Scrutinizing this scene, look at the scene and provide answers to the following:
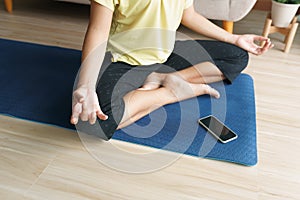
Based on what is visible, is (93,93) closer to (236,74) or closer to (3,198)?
(3,198)

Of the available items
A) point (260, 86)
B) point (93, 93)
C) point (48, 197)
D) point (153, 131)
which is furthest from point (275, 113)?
point (48, 197)

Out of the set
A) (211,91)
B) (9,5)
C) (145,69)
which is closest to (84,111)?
(145,69)

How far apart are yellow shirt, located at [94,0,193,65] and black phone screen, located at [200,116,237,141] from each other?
27 cm

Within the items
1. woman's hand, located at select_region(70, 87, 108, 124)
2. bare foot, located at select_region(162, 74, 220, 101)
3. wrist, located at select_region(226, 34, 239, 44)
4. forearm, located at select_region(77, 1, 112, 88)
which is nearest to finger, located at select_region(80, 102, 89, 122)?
woman's hand, located at select_region(70, 87, 108, 124)

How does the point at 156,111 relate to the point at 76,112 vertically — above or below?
below

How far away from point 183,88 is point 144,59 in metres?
0.18

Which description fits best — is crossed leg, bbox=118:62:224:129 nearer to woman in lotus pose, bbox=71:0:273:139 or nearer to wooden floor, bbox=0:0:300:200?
woman in lotus pose, bbox=71:0:273:139

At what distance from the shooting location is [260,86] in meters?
1.38

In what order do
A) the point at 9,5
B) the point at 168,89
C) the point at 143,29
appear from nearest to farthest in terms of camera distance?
the point at 143,29 → the point at 168,89 → the point at 9,5

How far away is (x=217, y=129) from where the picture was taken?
42.9 inches

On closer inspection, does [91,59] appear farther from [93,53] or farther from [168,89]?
[168,89]

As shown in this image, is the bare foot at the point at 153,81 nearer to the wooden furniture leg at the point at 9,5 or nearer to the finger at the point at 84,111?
the finger at the point at 84,111

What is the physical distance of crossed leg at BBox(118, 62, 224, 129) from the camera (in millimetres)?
1091

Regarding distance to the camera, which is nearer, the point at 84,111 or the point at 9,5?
the point at 84,111
